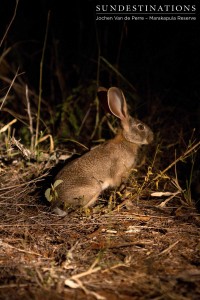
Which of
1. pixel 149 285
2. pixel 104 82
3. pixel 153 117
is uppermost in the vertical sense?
pixel 104 82

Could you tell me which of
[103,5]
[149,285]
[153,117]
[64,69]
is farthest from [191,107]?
[149,285]

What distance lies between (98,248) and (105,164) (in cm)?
135

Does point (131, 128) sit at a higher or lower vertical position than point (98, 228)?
higher

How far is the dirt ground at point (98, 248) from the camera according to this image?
110 inches

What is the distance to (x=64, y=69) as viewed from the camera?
7.52 m

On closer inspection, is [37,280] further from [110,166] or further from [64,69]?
[64,69]

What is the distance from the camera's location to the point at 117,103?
15.7ft

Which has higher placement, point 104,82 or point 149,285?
point 104,82

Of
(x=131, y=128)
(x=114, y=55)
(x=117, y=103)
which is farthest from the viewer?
(x=114, y=55)

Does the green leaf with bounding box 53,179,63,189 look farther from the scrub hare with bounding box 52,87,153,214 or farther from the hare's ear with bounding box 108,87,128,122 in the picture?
the hare's ear with bounding box 108,87,128,122

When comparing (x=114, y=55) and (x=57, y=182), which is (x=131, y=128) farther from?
(x=114, y=55)

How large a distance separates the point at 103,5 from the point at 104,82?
1.12m

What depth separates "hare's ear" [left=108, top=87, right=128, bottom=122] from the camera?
4.63 meters

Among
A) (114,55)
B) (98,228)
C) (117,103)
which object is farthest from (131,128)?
(114,55)
